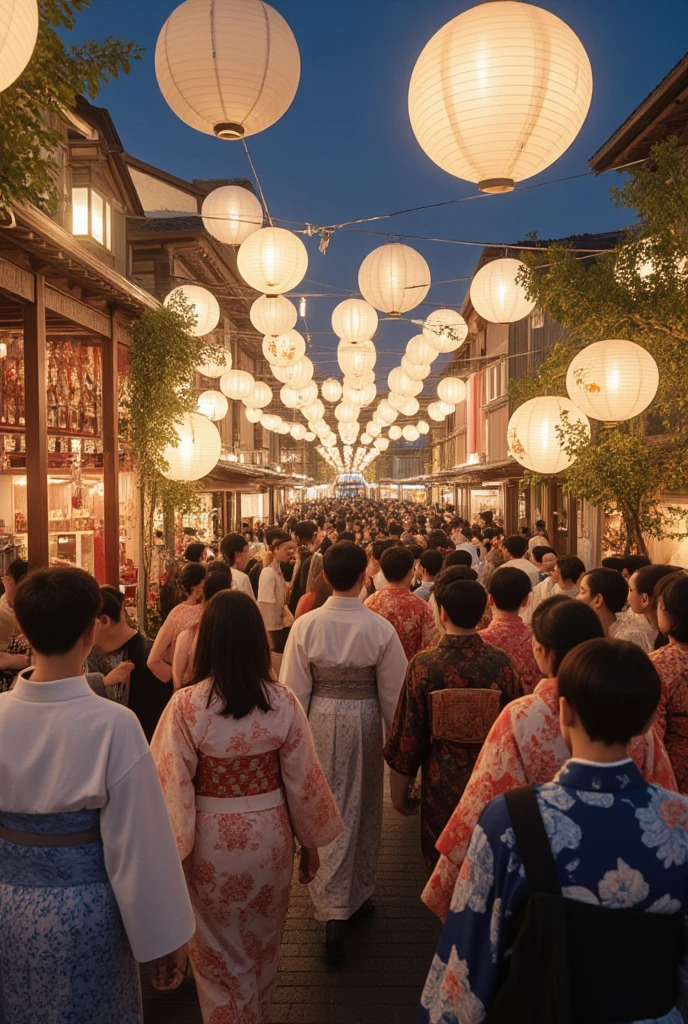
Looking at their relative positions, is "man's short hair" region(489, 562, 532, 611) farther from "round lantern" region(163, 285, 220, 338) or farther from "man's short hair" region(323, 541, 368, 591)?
"round lantern" region(163, 285, 220, 338)

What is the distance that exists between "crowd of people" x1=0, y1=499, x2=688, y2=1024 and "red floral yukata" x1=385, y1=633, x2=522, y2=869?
11 mm

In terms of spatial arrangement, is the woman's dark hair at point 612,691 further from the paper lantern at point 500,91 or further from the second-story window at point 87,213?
the second-story window at point 87,213

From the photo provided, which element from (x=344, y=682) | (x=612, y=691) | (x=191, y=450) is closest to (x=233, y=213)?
(x=191, y=450)

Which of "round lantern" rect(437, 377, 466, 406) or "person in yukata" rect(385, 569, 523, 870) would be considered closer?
"person in yukata" rect(385, 569, 523, 870)

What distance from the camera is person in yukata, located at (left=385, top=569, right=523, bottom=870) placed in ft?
12.6

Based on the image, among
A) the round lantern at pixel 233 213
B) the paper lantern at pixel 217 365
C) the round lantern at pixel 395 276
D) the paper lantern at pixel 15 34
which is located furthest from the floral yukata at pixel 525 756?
the paper lantern at pixel 217 365

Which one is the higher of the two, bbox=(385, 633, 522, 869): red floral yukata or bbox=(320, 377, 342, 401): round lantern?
bbox=(320, 377, 342, 401): round lantern

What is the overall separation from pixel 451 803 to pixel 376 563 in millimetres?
6283

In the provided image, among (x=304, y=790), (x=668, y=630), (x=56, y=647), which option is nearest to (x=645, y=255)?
(x=668, y=630)

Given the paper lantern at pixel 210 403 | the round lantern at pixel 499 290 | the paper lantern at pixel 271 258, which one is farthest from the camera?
the paper lantern at pixel 210 403

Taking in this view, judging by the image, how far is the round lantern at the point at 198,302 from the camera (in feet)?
42.2

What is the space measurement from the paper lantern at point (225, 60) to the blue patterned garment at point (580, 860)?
5.41 meters

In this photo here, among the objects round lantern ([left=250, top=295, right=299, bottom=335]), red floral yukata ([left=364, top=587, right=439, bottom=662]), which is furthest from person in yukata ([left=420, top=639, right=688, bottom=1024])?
round lantern ([left=250, top=295, right=299, bottom=335])

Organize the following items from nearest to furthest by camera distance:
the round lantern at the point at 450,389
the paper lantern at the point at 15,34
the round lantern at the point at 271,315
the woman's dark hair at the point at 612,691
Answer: the woman's dark hair at the point at 612,691 < the paper lantern at the point at 15,34 < the round lantern at the point at 271,315 < the round lantern at the point at 450,389
